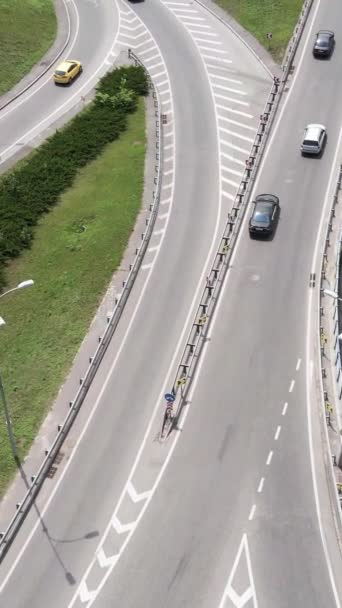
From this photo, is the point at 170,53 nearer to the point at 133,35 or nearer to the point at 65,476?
the point at 133,35

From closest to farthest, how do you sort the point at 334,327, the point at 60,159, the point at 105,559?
1. the point at 105,559
2. the point at 334,327
3. the point at 60,159

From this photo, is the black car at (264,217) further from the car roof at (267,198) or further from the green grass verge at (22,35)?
the green grass verge at (22,35)

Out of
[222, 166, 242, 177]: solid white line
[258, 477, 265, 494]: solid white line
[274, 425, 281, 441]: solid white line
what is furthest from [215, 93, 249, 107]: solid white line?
[258, 477, 265, 494]: solid white line

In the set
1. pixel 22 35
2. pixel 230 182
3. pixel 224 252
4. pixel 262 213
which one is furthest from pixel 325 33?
pixel 22 35

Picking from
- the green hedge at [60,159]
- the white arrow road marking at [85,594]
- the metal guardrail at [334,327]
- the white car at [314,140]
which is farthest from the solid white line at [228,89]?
the white arrow road marking at [85,594]

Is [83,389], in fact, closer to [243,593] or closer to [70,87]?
[243,593]

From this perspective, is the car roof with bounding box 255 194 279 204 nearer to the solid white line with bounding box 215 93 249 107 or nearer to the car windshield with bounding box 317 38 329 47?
the solid white line with bounding box 215 93 249 107
